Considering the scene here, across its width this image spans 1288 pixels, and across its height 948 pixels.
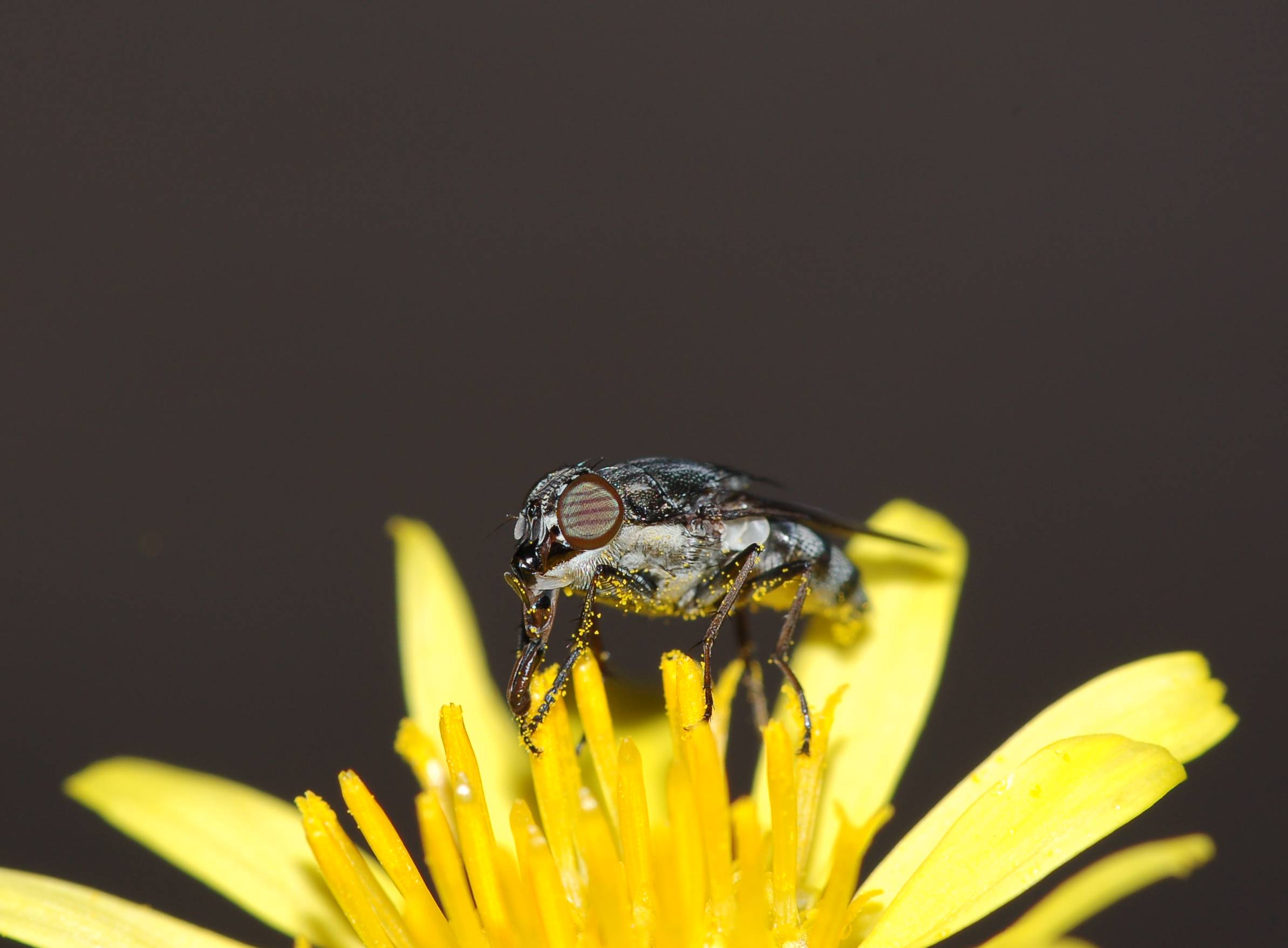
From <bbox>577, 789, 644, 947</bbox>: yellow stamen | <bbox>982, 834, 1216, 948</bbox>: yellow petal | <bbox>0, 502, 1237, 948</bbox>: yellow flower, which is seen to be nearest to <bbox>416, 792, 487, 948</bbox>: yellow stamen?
<bbox>0, 502, 1237, 948</bbox>: yellow flower

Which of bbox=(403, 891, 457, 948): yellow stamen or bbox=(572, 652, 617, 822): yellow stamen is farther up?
bbox=(572, 652, 617, 822): yellow stamen

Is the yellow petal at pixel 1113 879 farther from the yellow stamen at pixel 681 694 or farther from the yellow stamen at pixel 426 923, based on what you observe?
the yellow stamen at pixel 426 923

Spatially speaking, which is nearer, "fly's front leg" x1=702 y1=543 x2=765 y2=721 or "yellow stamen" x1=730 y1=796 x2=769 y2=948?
"yellow stamen" x1=730 y1=796 x2=769 y2=948

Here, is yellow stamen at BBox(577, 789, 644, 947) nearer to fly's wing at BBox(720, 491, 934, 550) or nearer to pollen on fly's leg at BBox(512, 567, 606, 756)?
pollen on fly's leg at BBox(512, 567, 606, 756)

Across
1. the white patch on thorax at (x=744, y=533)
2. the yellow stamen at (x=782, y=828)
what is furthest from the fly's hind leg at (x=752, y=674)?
the yellow stamen at (x=782, y=828)

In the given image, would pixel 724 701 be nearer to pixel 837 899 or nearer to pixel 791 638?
pixel 791 638

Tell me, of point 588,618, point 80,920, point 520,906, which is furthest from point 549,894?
point 80,920
